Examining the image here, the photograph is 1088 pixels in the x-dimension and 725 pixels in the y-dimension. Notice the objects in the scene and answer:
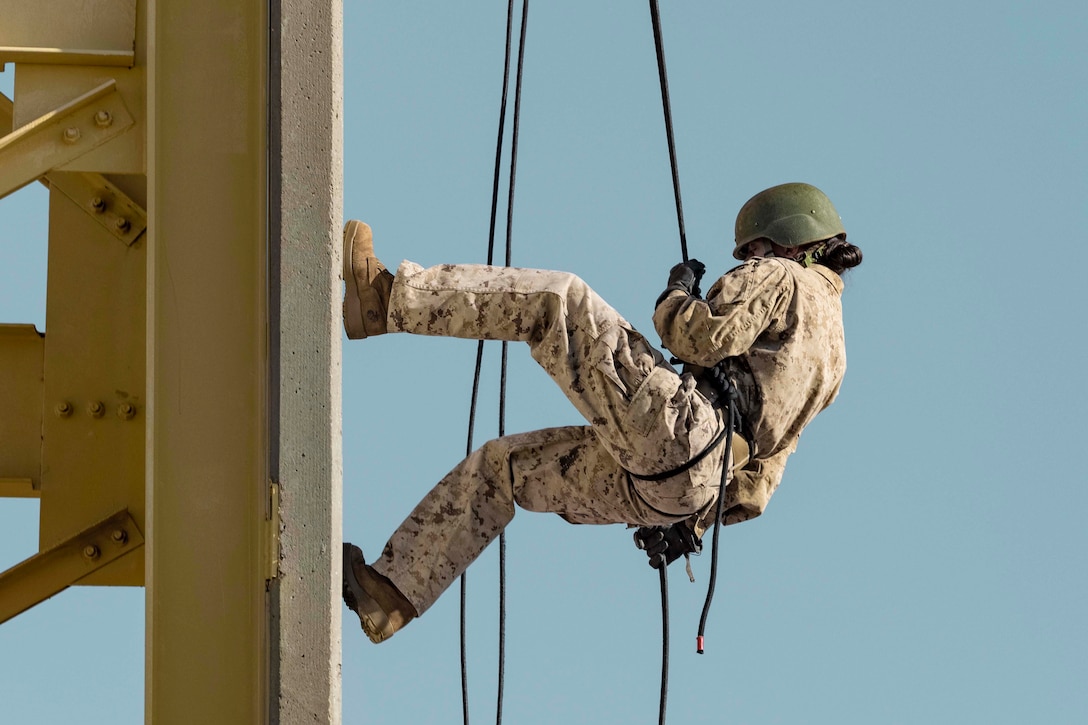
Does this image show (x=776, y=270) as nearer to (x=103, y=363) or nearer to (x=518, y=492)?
(x=518, y=492)

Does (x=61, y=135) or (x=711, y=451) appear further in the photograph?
(x=711, y=451)

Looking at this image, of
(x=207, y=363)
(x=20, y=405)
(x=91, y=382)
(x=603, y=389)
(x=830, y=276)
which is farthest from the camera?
(x=20, y=405)

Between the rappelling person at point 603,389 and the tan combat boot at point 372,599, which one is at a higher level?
the rappelling person at point 603,389

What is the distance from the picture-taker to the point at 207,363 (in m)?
6.65

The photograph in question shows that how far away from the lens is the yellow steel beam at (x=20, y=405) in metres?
8.69

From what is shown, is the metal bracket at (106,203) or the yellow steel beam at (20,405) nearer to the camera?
the metal bracket at (106,203)

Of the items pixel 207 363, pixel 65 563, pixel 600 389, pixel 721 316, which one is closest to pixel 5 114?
pixel 65 563

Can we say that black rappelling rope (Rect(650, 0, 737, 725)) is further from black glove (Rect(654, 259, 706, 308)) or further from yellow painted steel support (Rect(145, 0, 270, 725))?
yellow painted steel support (Rect(145, 0, 270, 725))

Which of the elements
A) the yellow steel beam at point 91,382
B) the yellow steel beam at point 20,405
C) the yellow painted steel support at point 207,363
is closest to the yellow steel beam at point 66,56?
the yellow painted steel support at point 207,363

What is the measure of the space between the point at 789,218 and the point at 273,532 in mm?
2896

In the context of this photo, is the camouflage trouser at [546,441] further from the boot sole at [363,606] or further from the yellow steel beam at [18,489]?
Answer: the yellow steel beam at [18,489]

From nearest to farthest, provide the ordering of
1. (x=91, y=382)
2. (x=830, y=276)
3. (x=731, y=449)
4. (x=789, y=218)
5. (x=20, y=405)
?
(x=731, y=449)
(x=830, y=276)
(x=789, y=218)
(x=91, y=382)
(x=20, y=405)

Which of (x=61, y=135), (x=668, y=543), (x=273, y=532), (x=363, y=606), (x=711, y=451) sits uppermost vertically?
(x=61, y=135)

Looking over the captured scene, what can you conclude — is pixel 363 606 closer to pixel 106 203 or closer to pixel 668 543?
pixel 668 543
